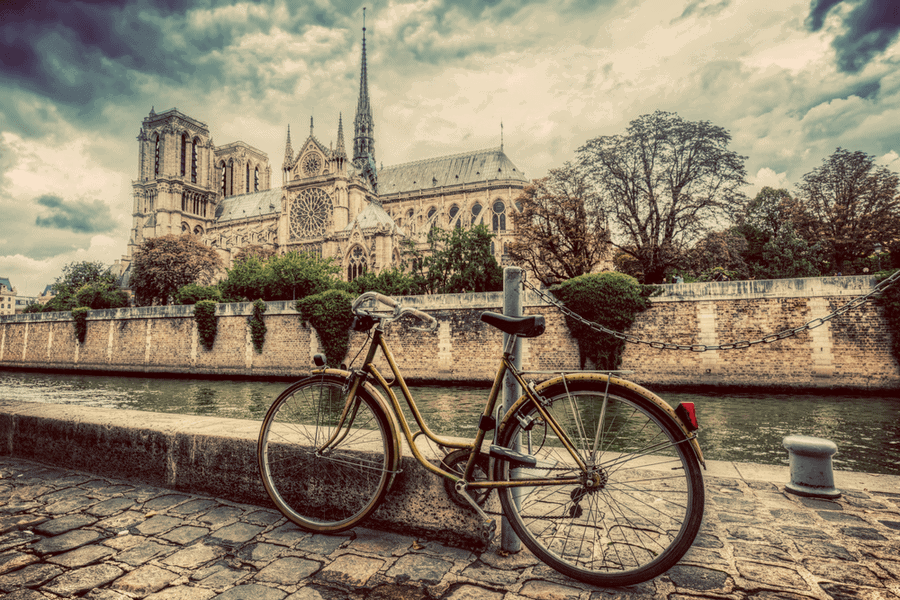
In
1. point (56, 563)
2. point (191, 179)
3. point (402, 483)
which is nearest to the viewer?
point (56, 563)

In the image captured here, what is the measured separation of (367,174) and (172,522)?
195ft

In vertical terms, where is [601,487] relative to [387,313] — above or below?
below

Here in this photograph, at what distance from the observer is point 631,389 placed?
6.25 ft

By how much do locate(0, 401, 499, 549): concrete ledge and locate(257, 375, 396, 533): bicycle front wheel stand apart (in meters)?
0.14

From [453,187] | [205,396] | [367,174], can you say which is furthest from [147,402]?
[367,174]


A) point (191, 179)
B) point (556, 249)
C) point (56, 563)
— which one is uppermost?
point (191, 179)

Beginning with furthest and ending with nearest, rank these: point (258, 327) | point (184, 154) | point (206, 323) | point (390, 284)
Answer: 1. point (184, 154)
2. point (390, 284)
3. point (206, 323)
4. point (258, 327)

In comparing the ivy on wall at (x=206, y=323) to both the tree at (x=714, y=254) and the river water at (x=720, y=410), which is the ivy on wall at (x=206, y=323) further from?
the tree at (x=714, y=254)

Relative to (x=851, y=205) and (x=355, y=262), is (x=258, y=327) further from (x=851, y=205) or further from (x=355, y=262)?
(x=851, y=205)

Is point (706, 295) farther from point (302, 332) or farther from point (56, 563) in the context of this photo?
point (56, 563)

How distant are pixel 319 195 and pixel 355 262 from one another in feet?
45.6

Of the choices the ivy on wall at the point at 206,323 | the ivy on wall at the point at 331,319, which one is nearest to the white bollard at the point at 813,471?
the ivy on wall at the point at 331,319

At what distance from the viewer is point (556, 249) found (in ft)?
87.6

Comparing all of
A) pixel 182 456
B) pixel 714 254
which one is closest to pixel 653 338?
pixel 714 254
